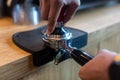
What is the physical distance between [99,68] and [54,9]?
0.16 m

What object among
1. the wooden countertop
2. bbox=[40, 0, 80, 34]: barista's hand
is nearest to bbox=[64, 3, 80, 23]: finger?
bbox=[40, 0, 80, 34]: barista's hand

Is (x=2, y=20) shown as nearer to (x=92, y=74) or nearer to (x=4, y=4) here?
(x=4, y=4)

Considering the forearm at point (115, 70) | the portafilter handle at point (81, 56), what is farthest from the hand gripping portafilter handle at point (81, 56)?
the forearm at point (115, 70)

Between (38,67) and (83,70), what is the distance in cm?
18

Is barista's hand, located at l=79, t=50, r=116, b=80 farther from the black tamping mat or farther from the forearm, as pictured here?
the black tamping mat

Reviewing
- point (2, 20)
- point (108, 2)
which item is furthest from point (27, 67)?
point (108, 2)

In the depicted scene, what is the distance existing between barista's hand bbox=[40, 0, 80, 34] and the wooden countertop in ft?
0.30

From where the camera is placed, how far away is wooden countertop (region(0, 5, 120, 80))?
44 centimetres

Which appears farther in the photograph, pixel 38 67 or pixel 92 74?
pixel 38 67

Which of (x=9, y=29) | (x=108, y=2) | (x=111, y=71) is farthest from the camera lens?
(x=108, y=2)

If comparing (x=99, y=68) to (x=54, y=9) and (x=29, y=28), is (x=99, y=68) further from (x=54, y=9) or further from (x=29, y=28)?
(x=29, y=28)

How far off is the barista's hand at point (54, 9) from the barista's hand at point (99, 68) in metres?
0.13

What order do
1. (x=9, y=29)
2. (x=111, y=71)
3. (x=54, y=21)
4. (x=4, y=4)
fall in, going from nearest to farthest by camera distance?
(x=111, y=71) < (x=54, y=21) < (x=9, y=29) < (x=4, y=4)

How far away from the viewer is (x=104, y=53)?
335 mm
